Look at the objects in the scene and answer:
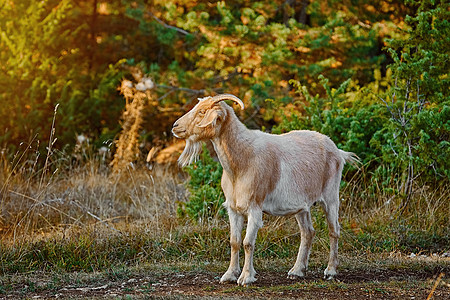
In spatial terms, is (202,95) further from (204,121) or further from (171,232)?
(204,121)

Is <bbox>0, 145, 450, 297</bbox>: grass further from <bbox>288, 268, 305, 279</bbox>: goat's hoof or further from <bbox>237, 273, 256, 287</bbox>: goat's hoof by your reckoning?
<bbox>288, 268, 305, 279</bbox>: goat's hoof

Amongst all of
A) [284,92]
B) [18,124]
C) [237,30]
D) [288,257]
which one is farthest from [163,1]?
[288,257]

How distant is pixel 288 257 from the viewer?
24.4 feet

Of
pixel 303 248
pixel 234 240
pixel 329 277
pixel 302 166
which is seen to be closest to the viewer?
pixel 234 240

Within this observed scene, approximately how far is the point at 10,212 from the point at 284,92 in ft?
25.6

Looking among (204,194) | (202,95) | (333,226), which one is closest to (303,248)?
(333,226)

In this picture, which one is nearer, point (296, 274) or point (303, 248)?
point (296, 274)

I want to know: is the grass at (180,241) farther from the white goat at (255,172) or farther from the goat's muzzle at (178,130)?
the goat's muzzle at (178,130)

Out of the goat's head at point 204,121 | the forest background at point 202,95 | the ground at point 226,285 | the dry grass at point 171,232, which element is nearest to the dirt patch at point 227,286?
the ground at point 226,285

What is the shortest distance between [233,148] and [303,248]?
1481mm

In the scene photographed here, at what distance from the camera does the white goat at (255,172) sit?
5.77m

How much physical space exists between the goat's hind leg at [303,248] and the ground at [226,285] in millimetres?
136

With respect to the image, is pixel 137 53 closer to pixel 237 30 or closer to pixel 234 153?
pixel 237 30

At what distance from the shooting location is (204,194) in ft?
28.2
